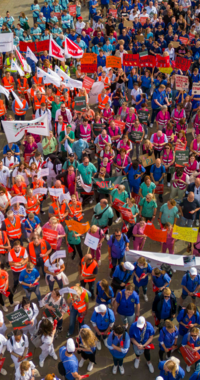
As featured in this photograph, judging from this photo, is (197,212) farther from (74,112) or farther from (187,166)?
(74,112)

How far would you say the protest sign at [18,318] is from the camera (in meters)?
7.72

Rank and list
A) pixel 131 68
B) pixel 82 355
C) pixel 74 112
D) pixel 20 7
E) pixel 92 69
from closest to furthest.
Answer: pixel 82 355
pixel 74 112
pixel 92 69
pixel 131 68
pixel 20 7

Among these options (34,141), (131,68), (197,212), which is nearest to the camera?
(197,212)

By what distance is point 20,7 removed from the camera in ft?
82.5

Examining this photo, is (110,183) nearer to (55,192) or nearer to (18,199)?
(55,192)

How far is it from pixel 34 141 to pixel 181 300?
6.31 m

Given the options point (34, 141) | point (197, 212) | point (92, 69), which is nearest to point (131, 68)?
point (92, 69)

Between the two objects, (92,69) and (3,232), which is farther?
(92,69)

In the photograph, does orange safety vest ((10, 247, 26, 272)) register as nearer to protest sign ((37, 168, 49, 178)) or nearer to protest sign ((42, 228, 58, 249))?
protest sign ((42, 228, 58, 249))

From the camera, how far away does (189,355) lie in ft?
25.4

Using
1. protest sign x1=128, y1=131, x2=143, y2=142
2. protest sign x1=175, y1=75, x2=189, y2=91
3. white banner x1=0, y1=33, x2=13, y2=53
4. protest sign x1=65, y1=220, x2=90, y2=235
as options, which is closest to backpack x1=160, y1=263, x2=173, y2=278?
protest sign x1=65, y1=220, x2=90, y2=235

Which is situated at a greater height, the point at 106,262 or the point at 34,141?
the point at 34,141

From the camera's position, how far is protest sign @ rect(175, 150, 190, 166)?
11.4 meters

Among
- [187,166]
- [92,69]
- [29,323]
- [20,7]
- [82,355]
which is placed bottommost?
[82,355]
